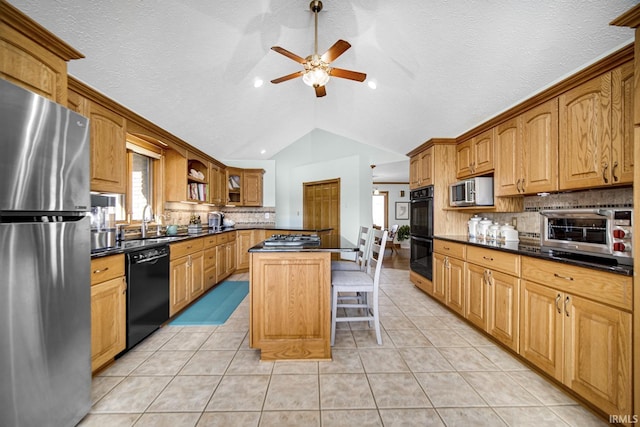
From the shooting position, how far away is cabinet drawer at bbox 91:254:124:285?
1.72 m

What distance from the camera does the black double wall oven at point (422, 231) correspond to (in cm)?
345

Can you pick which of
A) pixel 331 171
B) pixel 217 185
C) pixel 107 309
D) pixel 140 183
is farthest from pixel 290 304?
pixel 331 171

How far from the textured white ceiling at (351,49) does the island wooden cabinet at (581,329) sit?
1.64m

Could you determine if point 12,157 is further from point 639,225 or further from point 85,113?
point 639,225

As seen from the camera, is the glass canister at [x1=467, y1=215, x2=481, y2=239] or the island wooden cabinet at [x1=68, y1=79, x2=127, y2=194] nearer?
the island wooden cabinet at [x1=68, y1=79, x2=127, y2=194]

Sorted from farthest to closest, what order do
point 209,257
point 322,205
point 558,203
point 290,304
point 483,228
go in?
point 322,205, point 209,257, point 483,228, point 558,203, point 290,304

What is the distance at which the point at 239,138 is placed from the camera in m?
4.59

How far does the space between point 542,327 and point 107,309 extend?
3.04 meters

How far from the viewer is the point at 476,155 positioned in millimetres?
2988

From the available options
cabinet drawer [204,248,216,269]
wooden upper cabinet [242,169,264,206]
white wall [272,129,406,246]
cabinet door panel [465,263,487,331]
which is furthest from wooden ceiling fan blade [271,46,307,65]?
wooden upper cabinet [242,169,264,206]

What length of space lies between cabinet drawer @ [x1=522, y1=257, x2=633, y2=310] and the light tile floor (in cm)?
70

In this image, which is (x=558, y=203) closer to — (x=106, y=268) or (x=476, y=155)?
(x=476, y=155)

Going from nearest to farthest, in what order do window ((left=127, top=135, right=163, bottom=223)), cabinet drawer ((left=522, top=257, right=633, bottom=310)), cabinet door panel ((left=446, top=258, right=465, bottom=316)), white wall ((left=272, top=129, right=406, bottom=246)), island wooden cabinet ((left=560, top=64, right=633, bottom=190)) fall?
cabinet drawer ((left=522, top=257, right=633, bottom=310)) < island wooden cabinet ((left=560, top=64, right=633, bottom=190)) < cabinet door panel ((left=446, top=258, right=465, bottom=316)) < window ((left=127, top=135, right=163, bottom=223)) < white wall ((left=272, top=129, right=406, bottom=246))

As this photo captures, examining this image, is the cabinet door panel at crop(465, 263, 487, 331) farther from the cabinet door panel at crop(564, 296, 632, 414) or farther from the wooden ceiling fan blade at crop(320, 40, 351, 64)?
the wooden ceiling fan blade at crop(320, 40, 351, 64)
